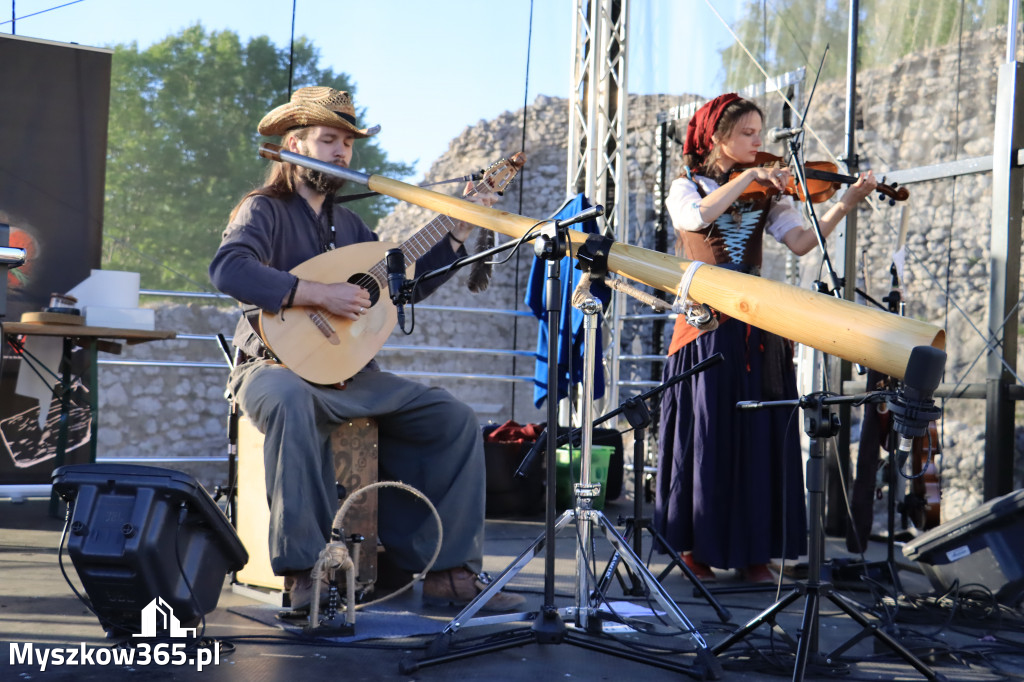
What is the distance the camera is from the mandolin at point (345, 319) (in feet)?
9.26

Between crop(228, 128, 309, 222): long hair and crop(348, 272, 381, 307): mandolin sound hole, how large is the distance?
37cm

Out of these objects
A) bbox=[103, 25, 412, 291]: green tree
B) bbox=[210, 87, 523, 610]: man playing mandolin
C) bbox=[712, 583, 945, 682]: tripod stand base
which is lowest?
bbox=[712, 583, 945, 682]: tripod stand base

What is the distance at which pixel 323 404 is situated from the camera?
2.76 metres

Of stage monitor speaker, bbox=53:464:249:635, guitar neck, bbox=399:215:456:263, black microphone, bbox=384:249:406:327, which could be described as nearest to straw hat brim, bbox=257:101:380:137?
guitar neck, bbox=399:215:456:263

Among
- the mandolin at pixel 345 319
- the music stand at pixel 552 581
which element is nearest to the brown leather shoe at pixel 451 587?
the music stand at pixel 552 581

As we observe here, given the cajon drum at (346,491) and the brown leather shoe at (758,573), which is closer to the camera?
the cajon drum at (346,491)

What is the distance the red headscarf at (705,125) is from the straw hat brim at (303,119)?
1.11m

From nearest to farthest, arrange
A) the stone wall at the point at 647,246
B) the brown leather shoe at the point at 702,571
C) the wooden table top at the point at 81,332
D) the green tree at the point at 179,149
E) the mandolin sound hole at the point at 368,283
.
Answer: the mandolin sound hole at the point at 368,283 → the brown leather shoe at the point at 702,571 → the wooden table top at the point at 81,332 → the stone wall at the point at 647,246 → the green tree at the point at 179,149

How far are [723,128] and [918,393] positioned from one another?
1.92 m

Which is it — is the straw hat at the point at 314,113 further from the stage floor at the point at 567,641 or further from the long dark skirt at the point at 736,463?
the stage floor at the point at 567,641

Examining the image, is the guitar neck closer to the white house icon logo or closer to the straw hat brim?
the straw hat brim

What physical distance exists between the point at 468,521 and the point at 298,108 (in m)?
1.46

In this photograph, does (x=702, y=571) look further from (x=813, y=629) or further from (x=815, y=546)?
(x=815, y=546)

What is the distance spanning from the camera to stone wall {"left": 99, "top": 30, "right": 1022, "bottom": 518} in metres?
4.47
